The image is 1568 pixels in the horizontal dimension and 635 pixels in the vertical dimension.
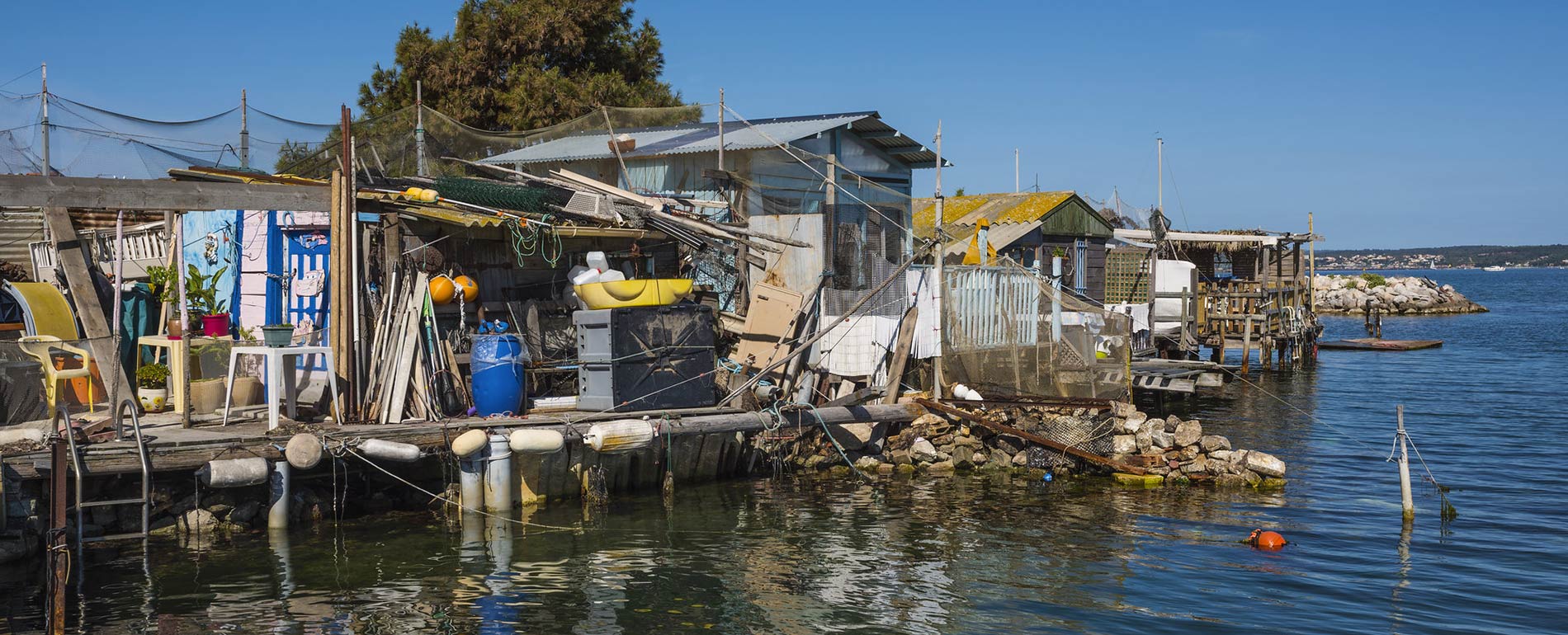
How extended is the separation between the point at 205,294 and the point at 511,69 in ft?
55.3

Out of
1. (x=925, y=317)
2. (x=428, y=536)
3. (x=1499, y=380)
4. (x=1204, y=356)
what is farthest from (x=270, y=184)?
(x=1204, y=356)

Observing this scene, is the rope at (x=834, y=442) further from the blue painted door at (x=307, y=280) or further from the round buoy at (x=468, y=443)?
the blue painted door at (x=307, y=280)

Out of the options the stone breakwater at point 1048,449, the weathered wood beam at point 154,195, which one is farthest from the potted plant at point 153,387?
the stone breakwater at point 1048,449

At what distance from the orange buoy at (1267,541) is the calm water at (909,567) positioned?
27cm

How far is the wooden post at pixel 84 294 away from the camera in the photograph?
531 inches

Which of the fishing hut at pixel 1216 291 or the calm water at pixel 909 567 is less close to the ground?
the fishing hut at pixel 1216 291

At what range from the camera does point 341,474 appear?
14234 millimetres

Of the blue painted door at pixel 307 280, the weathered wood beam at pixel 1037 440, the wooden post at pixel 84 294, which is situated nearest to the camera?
the wooden post at pixel 84 294

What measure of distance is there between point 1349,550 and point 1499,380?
84.9 ft

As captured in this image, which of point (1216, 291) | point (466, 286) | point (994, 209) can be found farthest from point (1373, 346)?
point (466, 286)

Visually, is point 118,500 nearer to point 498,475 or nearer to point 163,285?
point 498,475

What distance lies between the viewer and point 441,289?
15.6m

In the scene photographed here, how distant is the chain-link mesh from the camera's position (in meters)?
19.0

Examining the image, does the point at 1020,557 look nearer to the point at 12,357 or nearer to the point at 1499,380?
the point at 12,357
